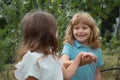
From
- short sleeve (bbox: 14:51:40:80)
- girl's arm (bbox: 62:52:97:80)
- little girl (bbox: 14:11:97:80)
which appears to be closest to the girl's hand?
girl's arm (bbox: 62:52:97:80)

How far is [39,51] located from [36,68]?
101 mm

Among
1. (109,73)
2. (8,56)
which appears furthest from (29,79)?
(109,73)

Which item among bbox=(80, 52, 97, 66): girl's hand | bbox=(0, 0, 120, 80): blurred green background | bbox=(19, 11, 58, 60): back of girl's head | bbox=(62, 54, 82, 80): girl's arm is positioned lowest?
bbox=(0, 0, 120, 80): blurred green background

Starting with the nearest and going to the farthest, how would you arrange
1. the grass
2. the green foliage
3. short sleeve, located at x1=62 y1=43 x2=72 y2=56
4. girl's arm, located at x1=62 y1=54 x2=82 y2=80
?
girl's arm, located at x1=62 y1=54 x2=82 y2=80 → short sleeve, located at x1=62 y1=43 x2=72 y2=56 → the green foliage → the grass

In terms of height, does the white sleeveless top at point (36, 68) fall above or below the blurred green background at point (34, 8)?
above

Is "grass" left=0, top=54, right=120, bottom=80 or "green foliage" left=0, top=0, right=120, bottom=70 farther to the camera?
"grass" left=0, top=54, right=120, bottom=80

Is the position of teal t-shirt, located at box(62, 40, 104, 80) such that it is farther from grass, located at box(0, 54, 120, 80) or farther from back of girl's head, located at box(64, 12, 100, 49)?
grass, located at box(0, 54, 120, 80)

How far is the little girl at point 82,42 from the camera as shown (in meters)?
2.65

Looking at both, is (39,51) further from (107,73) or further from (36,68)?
(107,73)

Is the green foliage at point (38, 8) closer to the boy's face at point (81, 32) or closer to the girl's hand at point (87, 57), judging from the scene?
the boy's face at point (81, 32)

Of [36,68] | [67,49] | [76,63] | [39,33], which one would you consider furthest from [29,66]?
[67,49]

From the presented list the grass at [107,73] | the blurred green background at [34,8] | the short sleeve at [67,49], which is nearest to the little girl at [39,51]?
the short sleeve at [67,49]

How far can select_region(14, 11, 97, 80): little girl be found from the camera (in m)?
1.94

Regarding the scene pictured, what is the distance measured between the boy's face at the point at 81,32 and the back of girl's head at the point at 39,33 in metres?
0.67
